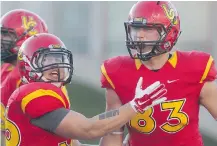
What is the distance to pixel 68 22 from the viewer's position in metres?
12.5

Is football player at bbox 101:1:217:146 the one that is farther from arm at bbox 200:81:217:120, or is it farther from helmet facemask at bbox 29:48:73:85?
helmet facemask at bbox 29:48:73:85

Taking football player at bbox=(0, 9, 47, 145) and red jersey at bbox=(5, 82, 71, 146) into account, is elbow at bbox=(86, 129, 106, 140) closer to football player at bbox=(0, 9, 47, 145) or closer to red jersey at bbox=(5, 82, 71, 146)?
red jersey at bbox=(5, 82, 71, 146)

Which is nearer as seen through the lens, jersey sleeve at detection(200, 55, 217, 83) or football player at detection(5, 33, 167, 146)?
football player at detection(5, 33, 167, 146)

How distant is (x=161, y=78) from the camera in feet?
10.4

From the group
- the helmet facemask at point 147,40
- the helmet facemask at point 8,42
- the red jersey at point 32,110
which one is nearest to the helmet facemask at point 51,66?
the red jersey at point 32,110

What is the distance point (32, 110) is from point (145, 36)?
2.89 ft

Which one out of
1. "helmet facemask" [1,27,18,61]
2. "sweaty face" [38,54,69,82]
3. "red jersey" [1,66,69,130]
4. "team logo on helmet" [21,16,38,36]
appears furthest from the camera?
"team logo on helmet" [21,16,38,36]

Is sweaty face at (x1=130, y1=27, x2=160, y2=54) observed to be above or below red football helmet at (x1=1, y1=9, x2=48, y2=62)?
above

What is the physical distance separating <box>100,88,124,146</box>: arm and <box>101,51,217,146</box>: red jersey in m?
0.03

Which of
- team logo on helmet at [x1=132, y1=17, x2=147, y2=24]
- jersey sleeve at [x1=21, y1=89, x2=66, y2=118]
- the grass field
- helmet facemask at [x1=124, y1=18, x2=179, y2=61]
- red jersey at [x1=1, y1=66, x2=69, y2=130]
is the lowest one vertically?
the grass field

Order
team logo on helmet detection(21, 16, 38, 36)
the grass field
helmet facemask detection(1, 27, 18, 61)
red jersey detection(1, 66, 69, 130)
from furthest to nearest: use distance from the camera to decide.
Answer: the grass field < team logo on helmet detection(21, 16, 38, 36) < helmet facemask detection(1, 27, 18, 61) < red jersey detection(1, 66, 69, 130)

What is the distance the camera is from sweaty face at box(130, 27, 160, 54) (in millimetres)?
3135

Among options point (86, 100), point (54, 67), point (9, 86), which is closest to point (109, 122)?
point (54, 67)

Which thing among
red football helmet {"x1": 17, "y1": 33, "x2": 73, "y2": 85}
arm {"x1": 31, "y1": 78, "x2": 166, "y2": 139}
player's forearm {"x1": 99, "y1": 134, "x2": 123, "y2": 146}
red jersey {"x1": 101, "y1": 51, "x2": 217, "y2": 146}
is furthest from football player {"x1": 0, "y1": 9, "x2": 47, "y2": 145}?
arm {"x1": 31, "y1": 78, "x2": 166, "y2": 139}
